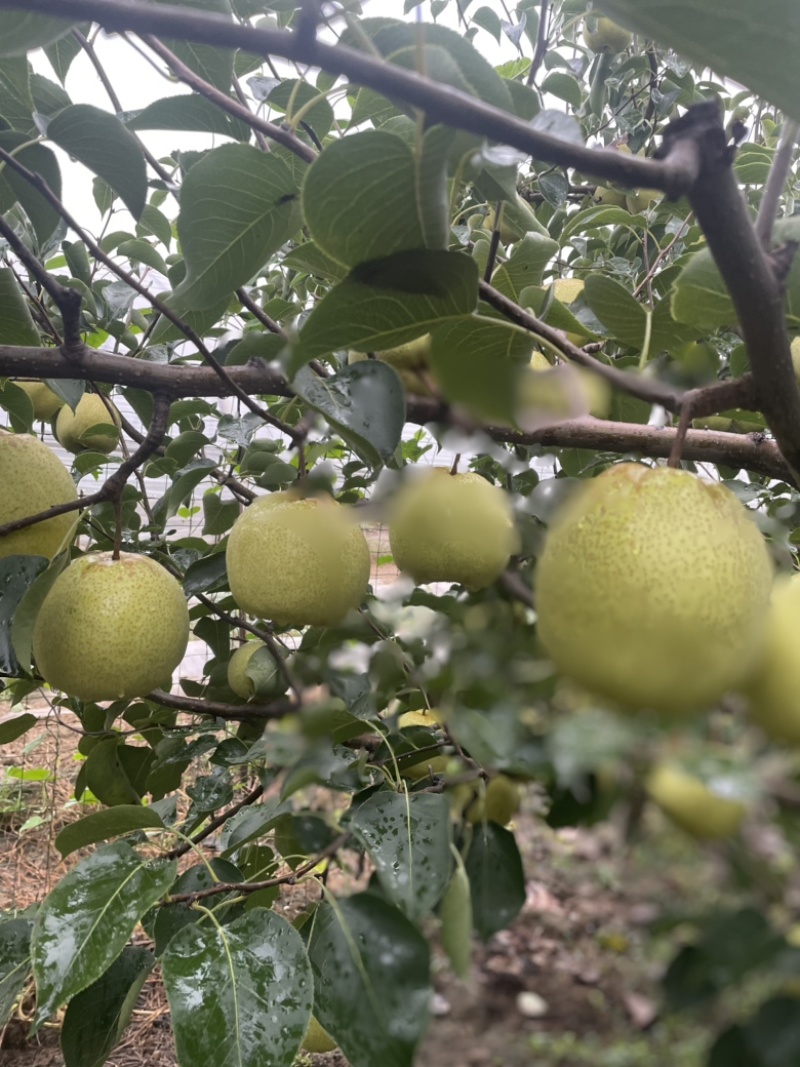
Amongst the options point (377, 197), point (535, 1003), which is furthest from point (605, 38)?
point (535, 1003)

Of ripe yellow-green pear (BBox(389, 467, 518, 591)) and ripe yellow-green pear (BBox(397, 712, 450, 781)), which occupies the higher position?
ripe yellow-green pear (BBox(389, 467, 518, 591))

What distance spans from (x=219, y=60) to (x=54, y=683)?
799 mm

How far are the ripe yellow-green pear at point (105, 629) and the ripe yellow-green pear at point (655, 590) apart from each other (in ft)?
2.21

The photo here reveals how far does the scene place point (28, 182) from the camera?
0.85 metres

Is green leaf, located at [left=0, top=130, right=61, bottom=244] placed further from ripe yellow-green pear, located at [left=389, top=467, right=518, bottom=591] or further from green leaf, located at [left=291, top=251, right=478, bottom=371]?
ripe yellow-green pear, located at [left=389, top=467, right=518, bottom=591]

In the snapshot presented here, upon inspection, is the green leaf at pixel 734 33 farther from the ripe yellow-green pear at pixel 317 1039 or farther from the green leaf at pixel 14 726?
the green leaf at pixel 14 726

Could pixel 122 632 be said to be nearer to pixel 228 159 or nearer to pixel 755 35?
pixel 228 159

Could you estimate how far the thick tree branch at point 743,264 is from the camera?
0.33m

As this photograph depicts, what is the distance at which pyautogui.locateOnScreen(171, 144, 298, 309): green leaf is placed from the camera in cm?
62

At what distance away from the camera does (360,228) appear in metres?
0.46

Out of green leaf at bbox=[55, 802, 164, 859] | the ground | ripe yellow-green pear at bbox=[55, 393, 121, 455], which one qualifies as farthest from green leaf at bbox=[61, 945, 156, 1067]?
ripe yellow-green pear at bbox=[55, 393, 121, 455]

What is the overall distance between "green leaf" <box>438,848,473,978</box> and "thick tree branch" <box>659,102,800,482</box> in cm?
33

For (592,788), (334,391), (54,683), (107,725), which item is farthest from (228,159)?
(107,725)

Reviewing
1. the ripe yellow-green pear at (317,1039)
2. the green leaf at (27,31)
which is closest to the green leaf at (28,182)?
the green leaf at (27,31)
